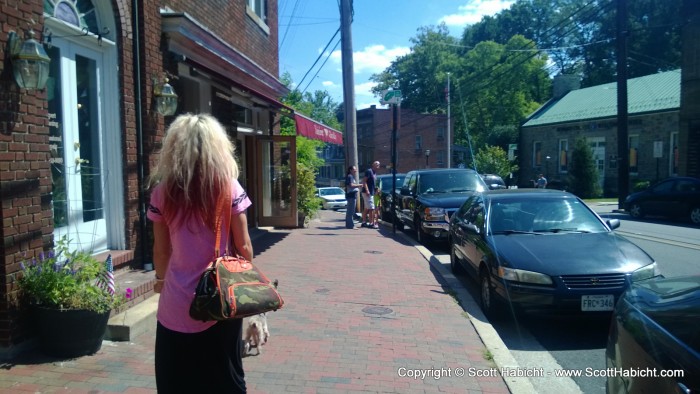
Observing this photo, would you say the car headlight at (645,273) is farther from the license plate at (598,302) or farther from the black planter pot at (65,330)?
the black planter pot at (65,330)

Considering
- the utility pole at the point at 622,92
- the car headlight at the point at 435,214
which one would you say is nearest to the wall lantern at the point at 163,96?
the car headlight at the point at 435,214

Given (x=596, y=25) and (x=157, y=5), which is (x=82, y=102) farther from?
(x=596, y=25)

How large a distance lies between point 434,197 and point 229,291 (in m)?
10.2

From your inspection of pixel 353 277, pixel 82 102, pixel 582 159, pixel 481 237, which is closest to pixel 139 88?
pixel 82 102

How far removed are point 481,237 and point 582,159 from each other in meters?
28.8

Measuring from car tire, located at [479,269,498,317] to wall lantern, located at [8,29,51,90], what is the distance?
496 cm

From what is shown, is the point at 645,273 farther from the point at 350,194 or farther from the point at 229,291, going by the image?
the point at 350,194

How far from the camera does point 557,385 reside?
4387 mm

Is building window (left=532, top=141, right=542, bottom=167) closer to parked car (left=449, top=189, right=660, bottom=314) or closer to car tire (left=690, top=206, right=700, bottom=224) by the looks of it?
car tire (left=690, top=206, right=700, bottom=224)

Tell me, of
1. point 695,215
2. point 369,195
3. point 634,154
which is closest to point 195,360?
point 369,195

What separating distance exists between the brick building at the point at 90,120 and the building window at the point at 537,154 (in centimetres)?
3609

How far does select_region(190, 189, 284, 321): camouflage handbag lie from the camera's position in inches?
94.0

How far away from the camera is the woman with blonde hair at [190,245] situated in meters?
2.55

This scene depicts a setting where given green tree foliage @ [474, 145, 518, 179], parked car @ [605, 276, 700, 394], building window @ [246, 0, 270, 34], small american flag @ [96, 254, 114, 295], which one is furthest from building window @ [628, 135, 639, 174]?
small american flag @ [96, 254, 114, 295]
